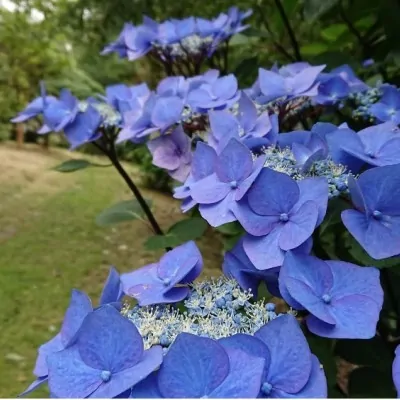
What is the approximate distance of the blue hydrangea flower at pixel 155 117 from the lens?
724 mm

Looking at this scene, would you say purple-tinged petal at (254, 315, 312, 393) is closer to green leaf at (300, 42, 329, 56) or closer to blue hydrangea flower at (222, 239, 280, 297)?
blue hydrangea flower at (222, 239, 280, 297)

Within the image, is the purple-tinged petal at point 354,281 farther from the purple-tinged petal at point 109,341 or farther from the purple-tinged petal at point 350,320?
the purple-tinged petal at point 109,341

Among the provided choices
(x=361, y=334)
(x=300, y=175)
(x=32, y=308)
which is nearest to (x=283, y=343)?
(x=361, y=334)

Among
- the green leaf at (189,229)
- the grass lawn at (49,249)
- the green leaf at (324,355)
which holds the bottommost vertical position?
the grass lawn at (49,249)

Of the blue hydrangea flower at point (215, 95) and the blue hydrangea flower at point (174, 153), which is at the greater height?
the blue hydrangea flower at point (215, 95)

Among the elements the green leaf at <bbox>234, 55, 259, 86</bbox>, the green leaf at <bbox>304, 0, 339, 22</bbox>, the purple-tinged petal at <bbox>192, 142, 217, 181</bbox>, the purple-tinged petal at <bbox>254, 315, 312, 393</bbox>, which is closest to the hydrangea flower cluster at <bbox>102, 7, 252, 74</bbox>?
the green leaf at <bbox>234, 55, 259, 86</bbox>

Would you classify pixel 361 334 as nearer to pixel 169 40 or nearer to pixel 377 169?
pixel 377 169

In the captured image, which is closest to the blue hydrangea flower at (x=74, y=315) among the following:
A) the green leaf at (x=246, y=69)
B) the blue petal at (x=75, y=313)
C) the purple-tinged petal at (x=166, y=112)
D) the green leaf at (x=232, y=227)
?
the blue petal at (x=75, y=313)

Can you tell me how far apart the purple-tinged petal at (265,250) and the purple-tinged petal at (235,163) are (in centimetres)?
5

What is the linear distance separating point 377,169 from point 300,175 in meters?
0.08

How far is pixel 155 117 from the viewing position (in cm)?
73

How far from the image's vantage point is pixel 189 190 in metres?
0.54

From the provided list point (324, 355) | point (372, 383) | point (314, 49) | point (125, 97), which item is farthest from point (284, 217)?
point (314, 49)

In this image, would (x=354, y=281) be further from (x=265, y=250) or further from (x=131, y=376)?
(x=131, y=376)
